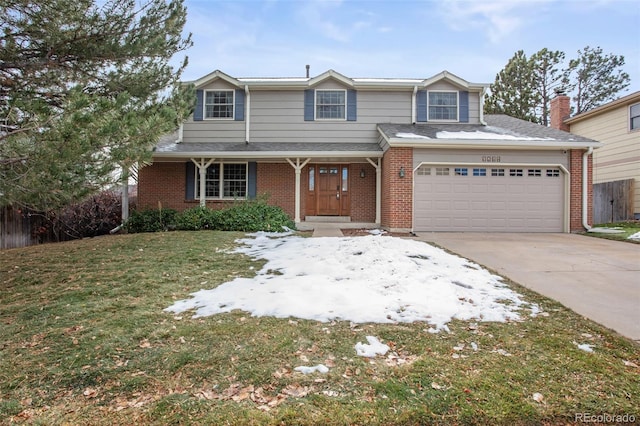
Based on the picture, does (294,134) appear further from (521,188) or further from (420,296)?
(420,296)

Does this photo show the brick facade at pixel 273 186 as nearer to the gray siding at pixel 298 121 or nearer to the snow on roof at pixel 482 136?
the gray siding at pixel 298 121

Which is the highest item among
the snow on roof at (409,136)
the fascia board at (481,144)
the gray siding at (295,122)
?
the gray siding at (295,122)

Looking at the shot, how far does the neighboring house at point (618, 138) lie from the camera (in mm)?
13750

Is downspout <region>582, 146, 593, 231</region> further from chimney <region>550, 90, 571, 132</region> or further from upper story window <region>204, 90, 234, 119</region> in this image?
upper story window <region>204, 90, 234, 119</region>

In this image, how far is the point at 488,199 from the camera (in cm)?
Result: 1091

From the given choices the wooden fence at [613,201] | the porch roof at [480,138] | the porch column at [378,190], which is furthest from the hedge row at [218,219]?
the wooden fence at [613,201]

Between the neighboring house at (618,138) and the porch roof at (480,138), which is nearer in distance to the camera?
the porch roof at (480,138)

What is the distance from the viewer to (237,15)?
9953 millimetres

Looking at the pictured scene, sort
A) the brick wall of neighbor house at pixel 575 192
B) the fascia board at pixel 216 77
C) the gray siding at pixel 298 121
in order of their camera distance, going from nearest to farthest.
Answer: the brick wall of neighbor house at pixel 575 192
the fascia board at pixel 216 77
the gray siding at pixel 298 121

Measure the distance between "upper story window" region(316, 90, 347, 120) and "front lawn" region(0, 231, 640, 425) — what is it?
10111 millimetres

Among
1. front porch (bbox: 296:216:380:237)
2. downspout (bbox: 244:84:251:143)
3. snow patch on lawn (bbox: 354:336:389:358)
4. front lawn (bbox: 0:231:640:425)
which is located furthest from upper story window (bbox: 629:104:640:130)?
snow patch on lawn (bbox: 354:336:389:358)

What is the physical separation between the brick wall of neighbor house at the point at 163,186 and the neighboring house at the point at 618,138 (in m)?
17.0

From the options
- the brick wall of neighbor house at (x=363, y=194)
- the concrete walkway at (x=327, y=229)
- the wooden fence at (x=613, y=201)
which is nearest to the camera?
the concrete walkway at (x=327, y=229)

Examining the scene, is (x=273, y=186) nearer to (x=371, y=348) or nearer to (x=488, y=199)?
(x=488, y=199)
